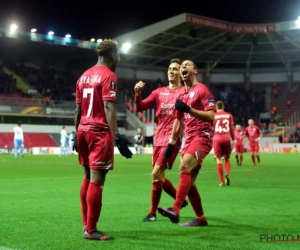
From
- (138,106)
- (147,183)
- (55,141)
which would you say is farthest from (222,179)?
(55,141)

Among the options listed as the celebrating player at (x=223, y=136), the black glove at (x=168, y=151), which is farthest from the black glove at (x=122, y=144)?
the celebrating player at (x=223, y=136)

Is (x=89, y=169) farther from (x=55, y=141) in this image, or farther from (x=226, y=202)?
(x=55, y=141)

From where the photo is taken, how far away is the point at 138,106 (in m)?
8.65

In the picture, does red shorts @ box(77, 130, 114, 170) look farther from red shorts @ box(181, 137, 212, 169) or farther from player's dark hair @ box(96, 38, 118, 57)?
red shorts @ box(181, 137, 212, 169)

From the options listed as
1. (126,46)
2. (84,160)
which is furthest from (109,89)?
(126,46)

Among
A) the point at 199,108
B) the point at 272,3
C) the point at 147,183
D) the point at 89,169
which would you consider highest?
the point at 272,3

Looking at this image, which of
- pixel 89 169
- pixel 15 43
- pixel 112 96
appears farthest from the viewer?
pixel 15 43

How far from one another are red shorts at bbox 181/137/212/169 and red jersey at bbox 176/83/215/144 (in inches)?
2.7

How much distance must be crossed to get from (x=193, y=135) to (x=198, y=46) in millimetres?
49424

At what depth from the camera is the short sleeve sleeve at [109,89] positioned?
6285mm

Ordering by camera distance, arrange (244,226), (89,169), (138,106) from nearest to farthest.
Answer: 1. (89,169)
2. (244,226)
3. (138,106)

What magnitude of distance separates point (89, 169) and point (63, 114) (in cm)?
4012

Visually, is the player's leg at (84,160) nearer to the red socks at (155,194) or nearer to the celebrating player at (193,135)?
the celebrating player at (193,135)

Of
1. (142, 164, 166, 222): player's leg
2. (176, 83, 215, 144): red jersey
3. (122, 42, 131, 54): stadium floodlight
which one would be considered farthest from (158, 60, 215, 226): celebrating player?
(122, 42, 131, 54): stadium floodlight
